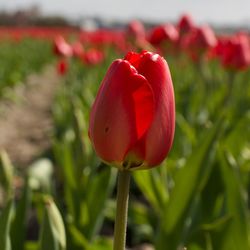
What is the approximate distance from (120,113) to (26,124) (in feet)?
18.9

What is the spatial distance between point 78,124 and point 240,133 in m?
0.65

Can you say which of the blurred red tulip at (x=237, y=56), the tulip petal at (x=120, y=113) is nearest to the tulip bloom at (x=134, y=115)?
the tulip petal at (x=120, y=113)

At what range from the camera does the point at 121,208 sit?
82 centimetres

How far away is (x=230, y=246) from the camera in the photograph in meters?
1.25

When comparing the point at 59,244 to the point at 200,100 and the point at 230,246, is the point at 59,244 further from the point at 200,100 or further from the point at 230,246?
the point at 200,100

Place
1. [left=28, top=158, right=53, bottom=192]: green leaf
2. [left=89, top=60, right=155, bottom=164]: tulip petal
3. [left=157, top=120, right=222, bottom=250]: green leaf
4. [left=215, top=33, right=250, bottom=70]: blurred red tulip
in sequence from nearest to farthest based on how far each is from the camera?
[left=89, top=60, right=155, bottom=164]: tulip petal → [left=157, top=120, right=222, bottom=250]: green leaf → [left=28, top=158, right=53, bottom=192]: green leaf → [left=215, top=33, right=250, bottom=70]: blurred red tulip

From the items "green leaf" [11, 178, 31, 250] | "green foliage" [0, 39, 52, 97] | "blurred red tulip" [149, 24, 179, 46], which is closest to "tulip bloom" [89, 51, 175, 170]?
"green leaf" [11, 178, 31, 250]

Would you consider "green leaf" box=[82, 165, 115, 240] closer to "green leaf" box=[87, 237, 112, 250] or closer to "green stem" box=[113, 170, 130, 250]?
"green leaf" box=[87, 237, 112, 250]

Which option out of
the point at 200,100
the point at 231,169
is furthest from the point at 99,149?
the point at 200,100

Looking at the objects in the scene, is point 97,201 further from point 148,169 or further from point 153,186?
point 148,169

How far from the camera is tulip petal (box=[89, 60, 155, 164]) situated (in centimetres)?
77

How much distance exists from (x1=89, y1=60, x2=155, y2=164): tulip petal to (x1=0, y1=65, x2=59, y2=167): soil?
3109 mm

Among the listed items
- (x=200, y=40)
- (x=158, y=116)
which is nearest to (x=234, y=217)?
(x=158, y=116)

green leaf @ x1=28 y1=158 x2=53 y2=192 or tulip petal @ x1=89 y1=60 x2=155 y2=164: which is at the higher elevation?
tulip petal @ x1=89 y1=60 x2=155 y2=164
